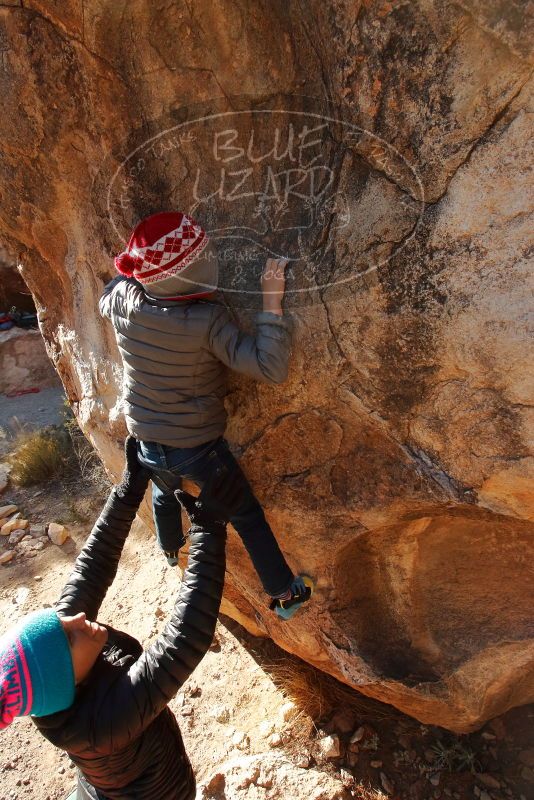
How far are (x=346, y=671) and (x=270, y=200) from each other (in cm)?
176

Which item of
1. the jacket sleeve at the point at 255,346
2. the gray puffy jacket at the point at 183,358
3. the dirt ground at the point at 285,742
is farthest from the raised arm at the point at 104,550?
the dirt ground at the point at 285,742

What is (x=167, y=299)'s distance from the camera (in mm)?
1754

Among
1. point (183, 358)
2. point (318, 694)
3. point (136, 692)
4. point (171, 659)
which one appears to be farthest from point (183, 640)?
point (318, 694)

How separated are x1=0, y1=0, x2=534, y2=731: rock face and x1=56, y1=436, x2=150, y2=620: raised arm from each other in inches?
14.7

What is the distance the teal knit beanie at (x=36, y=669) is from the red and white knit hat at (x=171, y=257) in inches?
35.6

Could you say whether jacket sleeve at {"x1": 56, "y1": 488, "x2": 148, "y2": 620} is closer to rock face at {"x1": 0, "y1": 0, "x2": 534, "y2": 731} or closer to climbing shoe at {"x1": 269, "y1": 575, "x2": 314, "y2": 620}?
rock face at {"x1": 0, "y1": 0, "x2": 534, "y2": 731}

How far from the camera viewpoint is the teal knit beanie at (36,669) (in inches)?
49.6

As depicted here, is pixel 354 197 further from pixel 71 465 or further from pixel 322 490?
pixel 71 465

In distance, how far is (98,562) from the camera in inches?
73.8

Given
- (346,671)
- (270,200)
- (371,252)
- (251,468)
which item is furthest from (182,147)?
(346,671)

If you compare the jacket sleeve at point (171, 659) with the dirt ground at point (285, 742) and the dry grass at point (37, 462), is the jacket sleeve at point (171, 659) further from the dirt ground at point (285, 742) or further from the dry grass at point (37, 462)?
the dry grass at point (37, 462)

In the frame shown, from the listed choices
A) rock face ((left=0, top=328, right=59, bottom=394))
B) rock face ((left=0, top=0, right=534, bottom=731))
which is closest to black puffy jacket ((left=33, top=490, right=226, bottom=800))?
rock face ((left=0, top=0, right=534, bottom=731))

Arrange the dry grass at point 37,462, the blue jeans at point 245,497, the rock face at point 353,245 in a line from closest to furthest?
the rock face at point 353,245, the blue jeans at point 245,497, the dry grass at point 37,462

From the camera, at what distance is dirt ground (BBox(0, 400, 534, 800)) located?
2373mm
